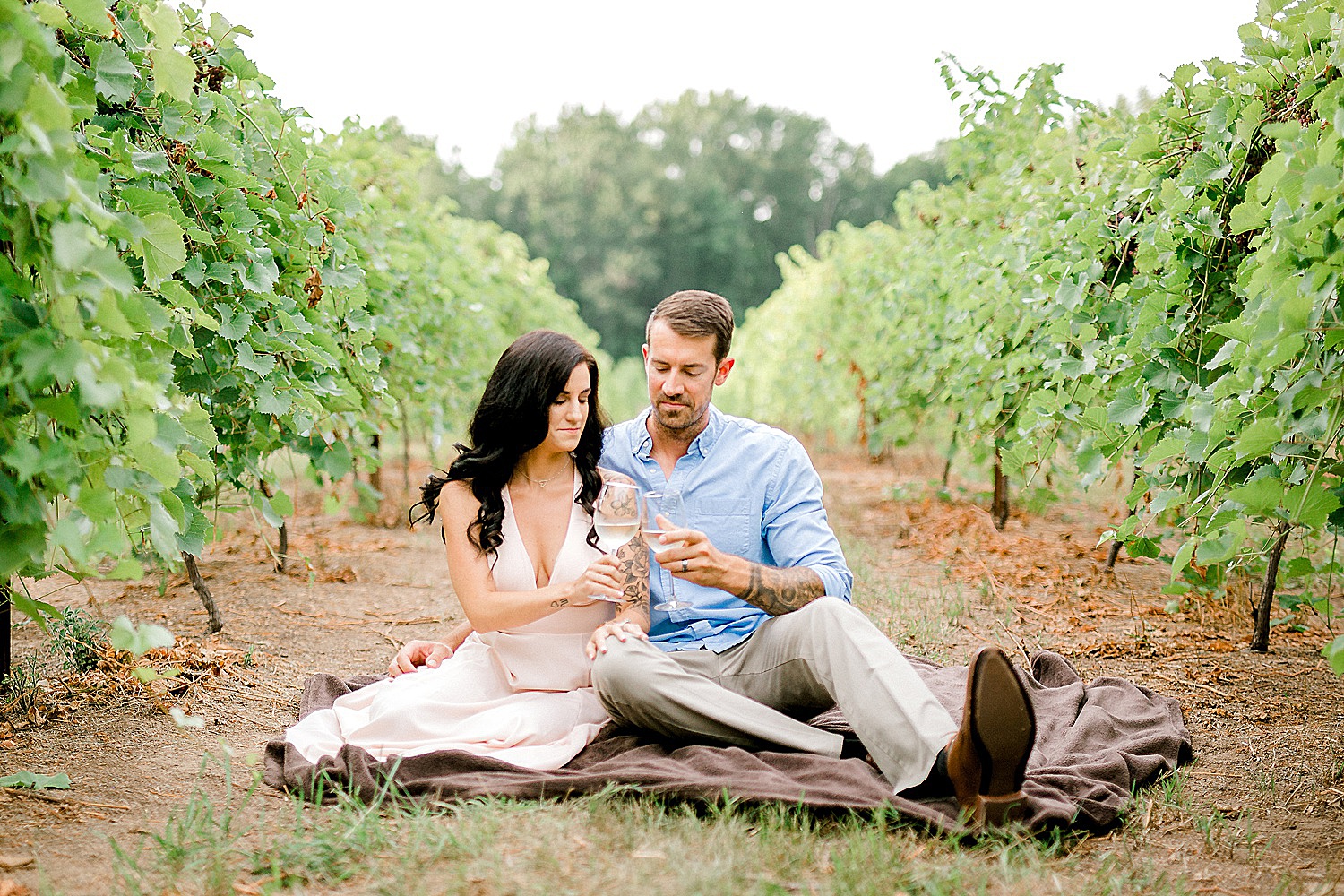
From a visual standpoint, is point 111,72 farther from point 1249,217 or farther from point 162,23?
point 1249,217

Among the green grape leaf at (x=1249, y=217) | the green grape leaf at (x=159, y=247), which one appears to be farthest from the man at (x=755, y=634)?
the green grape leaf at (x=159, y=247)

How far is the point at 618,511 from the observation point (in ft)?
7.68

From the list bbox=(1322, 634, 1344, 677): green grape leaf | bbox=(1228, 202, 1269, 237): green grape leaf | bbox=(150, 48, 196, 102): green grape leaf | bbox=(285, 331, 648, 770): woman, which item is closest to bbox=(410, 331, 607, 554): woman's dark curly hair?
bbox=(285, 331, 648, 770): woman

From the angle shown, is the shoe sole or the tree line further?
the tree line

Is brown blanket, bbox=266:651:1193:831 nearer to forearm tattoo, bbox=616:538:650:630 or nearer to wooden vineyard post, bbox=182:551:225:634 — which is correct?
forearm tattoo, bbox=616:538:650:630

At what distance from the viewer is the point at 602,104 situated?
4344cm

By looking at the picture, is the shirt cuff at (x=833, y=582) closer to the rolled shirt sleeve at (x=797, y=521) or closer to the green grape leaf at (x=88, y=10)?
the rolled shirt sleeve at (x=797, y=521)

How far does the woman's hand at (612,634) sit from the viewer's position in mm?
2621

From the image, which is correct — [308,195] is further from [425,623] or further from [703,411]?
[425,623]

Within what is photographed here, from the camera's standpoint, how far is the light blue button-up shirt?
2.91 meters

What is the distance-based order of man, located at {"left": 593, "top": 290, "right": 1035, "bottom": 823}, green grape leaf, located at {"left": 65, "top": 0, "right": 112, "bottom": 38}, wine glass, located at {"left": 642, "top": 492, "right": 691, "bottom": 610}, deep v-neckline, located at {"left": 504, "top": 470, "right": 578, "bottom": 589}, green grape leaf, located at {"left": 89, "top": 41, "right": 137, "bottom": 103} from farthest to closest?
deep v-neckline, located at {"left": 504, "top": 470, "right": 578, "bottom": 589}, wine glass, located at {"left": 642, "top": 492, "right": 691, "bottom": 610}, green grape leaf, located at {"left": 89, "top": 41, "right": 137, "bottom": 103}, man, located at {"left": 593, "top": 290, "right": 1035, "bottom": 823}, green grape leaf, located at {"left": 65, "top": 0, "right": 112, "bottom": 38}

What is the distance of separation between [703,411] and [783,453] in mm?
276

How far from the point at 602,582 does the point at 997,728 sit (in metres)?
0.96

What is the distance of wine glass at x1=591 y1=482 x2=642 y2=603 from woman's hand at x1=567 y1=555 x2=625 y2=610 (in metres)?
0.12
